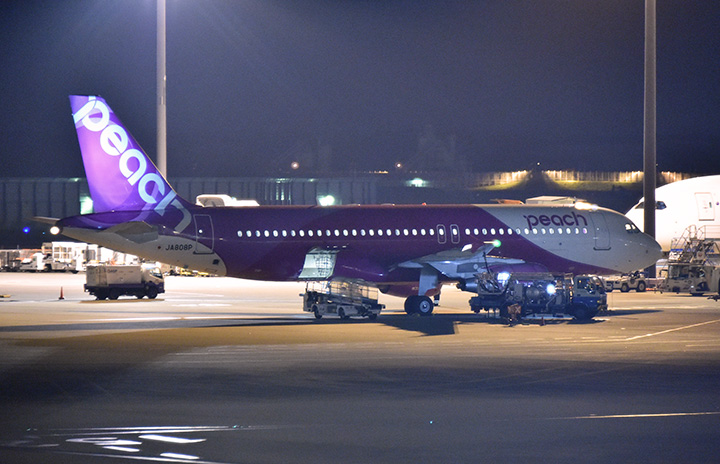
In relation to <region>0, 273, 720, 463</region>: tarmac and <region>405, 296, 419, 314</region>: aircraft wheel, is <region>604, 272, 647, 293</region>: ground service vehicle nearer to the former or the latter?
<region>0, 273, 720, 463</region>: tarmac

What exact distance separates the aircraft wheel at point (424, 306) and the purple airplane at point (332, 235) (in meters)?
0.04

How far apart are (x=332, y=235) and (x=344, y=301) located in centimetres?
445

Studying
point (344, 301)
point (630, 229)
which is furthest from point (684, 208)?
point (344, 301)

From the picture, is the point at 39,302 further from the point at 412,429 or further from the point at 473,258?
the point at 412,429

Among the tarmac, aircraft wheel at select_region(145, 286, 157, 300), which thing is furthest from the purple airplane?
aircraft wheel at select_region(145, 286, 157, 300)

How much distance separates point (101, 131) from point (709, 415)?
28352 mm

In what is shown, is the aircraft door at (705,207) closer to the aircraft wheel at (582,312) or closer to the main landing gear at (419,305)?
the aircraft wheel at (582,312)

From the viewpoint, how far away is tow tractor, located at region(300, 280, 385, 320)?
36.3 meters

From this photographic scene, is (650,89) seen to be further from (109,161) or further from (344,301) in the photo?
(109,161)

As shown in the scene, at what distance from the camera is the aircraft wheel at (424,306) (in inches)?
1511

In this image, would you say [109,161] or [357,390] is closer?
[357,390]

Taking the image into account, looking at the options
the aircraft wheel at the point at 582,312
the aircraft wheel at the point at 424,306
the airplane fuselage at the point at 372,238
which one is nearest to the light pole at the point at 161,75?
the airplane fuselage at the point at 372,238

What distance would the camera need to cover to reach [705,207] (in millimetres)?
58000

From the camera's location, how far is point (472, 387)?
778 inches
